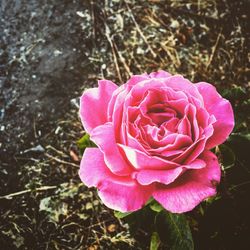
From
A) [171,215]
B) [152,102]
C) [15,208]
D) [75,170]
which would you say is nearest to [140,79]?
[152,102]

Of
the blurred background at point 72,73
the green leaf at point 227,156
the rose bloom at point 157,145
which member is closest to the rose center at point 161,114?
the rose bloom at point 157,145

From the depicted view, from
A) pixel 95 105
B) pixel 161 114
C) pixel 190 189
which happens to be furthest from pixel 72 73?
pixel 190 189

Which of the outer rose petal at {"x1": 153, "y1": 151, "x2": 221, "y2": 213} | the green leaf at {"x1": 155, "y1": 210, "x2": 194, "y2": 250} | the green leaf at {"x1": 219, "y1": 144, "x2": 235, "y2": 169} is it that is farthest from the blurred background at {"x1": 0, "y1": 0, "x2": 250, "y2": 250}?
the outer rose petal at {"x1": 153, "y1": 151, "x2": 221, "y2": 213}

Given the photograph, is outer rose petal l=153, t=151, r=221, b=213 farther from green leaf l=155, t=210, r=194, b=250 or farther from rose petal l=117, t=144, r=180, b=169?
green leaf l=155, t=210, r=194, b=250

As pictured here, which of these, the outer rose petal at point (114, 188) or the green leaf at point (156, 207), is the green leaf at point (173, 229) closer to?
the green leaf at point (156, 207)

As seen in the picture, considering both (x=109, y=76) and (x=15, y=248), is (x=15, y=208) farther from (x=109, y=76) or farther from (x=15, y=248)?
(x=109, y=76)
